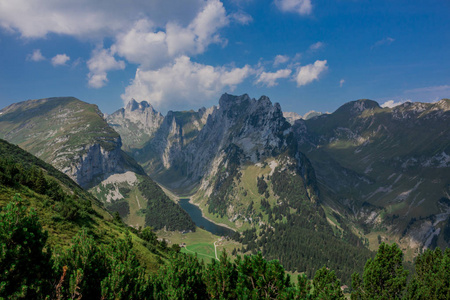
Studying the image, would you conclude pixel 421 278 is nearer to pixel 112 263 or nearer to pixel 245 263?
pixel 245 263

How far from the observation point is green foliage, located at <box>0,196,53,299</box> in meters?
13.9

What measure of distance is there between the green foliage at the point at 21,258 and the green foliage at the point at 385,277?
136ft

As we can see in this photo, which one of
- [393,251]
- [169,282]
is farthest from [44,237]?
→ [393,251]

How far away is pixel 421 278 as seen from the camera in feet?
133

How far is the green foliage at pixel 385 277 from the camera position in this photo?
3412cm

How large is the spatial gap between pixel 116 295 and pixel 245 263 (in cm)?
1244

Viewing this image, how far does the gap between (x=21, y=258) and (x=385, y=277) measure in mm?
44386

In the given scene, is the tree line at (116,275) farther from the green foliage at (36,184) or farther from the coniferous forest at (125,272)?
the green foliage at (36,184)

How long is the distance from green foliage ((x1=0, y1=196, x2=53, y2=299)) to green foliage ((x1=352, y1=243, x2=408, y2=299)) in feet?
136

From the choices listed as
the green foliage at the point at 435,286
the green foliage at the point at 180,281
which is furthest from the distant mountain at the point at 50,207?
the green foliage at the point at 435,286

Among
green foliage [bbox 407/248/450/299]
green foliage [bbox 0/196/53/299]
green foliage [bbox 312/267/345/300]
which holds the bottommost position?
green foliage [bbox 407/248/450/299]

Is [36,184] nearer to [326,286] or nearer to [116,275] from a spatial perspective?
[116,275]

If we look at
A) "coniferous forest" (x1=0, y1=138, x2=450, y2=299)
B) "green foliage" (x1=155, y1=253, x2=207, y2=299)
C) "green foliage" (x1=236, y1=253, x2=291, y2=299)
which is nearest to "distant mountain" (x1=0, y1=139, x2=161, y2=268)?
"coniferous forest" (x1=0, y1=138, x2=450, y2=299)

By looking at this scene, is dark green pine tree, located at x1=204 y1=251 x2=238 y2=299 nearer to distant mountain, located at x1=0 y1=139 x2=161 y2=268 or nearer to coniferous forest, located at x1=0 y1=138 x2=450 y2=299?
coniferous forest, located at x1=0 y1=138 x2=450 y2=299
